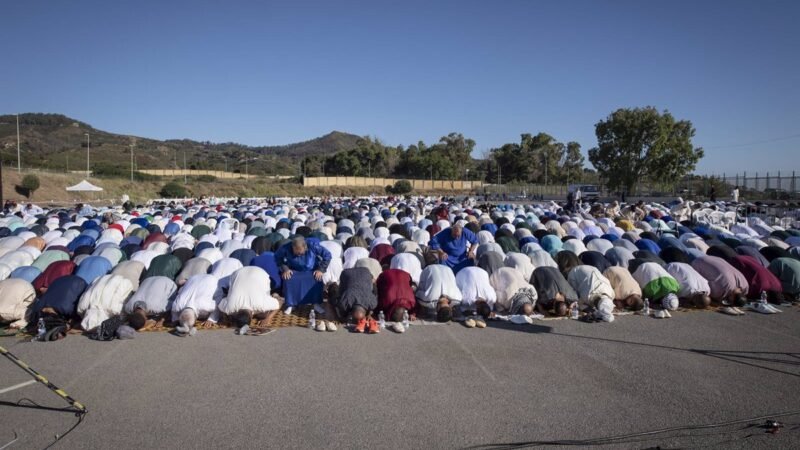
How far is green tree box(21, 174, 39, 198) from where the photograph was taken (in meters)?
43.6

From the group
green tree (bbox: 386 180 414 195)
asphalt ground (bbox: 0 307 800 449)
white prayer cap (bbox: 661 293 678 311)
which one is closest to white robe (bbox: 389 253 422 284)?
asphalt ground (bbox: 0 307 800 449)

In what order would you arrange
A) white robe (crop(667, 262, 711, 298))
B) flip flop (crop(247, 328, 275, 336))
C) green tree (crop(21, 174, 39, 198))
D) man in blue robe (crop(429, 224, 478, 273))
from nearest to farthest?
flip flop (crop(247, 328, 275, 336)) < white robe (crop(667, 262, 711, 298)) < man in blue robe (crop(429, 224, 478, 273)) < green tree (crop(21, 174, 39, 198))

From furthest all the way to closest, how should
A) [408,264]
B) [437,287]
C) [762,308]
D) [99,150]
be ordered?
1. [99,150]
2. [408,264]
3. [762,308]
4. [437,287]

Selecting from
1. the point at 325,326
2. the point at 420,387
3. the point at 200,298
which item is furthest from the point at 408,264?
the point at 420,387

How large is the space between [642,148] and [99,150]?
96.9m

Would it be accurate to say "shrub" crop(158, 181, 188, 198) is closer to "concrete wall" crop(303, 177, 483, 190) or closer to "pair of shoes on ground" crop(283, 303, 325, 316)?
"concrete wall" crop(303, 177, 483, 190)

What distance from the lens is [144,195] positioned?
52625 mm

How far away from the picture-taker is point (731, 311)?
8.91 m

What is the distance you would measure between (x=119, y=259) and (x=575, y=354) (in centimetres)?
962

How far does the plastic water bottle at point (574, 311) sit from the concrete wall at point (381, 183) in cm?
6846

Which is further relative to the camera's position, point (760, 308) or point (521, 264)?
point (521, 264)

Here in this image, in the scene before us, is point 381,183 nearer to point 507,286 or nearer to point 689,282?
point 689,282

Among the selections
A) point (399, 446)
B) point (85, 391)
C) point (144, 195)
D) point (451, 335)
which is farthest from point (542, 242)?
point (144, 195)

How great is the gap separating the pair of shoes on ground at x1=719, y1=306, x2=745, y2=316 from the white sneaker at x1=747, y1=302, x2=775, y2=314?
0.33 metres
